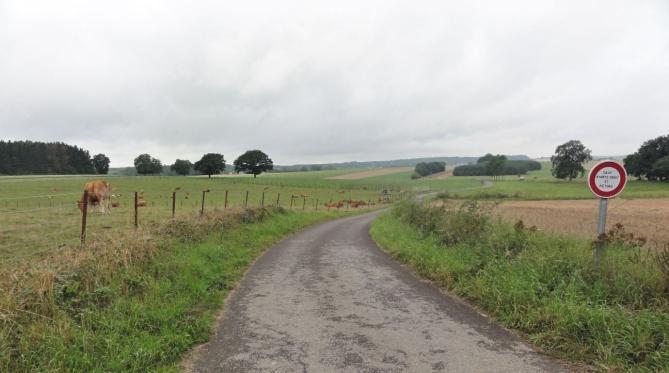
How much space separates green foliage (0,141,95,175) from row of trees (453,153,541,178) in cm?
13363

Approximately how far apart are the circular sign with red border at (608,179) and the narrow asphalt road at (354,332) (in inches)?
118

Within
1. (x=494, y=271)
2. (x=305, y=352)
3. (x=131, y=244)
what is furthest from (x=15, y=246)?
(x=494, y=271)

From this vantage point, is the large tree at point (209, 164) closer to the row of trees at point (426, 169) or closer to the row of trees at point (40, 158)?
the row of trees at point (40, 158)

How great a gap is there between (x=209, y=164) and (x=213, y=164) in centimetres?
105

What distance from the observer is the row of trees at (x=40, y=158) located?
323 feet

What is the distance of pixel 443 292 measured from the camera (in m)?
7.26

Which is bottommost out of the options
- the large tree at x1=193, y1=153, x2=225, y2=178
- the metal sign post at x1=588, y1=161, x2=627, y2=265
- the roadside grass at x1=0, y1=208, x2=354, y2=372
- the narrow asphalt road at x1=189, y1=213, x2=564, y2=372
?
the narrow asphalt road at x1=189, y1=213, x2=564, y2=372

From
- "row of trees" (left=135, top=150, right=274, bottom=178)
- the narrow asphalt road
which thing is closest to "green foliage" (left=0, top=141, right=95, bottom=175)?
"row of trees" (left=135, top=150, right=274, bottom=178)

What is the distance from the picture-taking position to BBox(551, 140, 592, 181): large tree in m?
91.7

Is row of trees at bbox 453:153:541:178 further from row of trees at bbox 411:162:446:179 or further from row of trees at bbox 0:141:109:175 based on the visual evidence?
row of trees at bbox 0:141:109:175

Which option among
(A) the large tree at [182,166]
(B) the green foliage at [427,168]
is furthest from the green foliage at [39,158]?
(B) the green foliage at [427,168]

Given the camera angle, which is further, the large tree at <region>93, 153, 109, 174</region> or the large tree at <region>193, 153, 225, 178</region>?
the large tree at <region>93, 153, 109, 174</region>

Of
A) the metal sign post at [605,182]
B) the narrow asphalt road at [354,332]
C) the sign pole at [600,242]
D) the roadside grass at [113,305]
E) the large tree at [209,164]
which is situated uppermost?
the large tree at [209,164]

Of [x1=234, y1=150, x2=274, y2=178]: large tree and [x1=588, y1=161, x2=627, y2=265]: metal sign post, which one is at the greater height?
[x1=234, y1=150, x2=274, y2=178]: large tree
